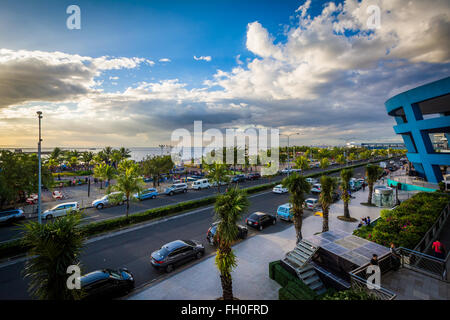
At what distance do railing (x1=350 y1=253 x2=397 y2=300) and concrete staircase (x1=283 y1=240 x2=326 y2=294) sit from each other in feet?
6.55

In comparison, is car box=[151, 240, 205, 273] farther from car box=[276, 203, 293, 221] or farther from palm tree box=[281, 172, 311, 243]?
car box=[276, 203, 293, 221]

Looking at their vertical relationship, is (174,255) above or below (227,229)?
below

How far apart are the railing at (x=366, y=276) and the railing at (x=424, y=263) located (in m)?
1.06

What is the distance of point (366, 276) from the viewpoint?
978cm

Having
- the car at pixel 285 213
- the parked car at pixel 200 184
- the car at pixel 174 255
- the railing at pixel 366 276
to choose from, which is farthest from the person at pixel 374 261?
the parked car at pixel 200 184

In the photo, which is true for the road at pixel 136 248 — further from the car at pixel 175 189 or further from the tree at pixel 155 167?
the tree at pixel 155 167

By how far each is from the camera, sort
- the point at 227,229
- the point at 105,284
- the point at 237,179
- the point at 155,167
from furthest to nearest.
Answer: the point at 237,179
the point at 155,167
the point at 105,284
the point at 227,229

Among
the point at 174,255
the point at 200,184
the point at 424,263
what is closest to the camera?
the point at 424,263

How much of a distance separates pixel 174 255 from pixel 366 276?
10.8 meters

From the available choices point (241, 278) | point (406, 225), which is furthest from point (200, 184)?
point (406, 225)

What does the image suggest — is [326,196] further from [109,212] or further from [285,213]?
[109,212]

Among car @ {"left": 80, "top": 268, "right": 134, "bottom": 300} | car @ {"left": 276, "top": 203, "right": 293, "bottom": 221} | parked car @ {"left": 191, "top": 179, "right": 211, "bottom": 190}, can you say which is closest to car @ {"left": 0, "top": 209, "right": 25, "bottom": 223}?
car @ {"left": 80, "top": 268, "right": 134, "bottom": 300}

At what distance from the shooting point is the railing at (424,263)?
967cm

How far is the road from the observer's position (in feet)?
39.4
